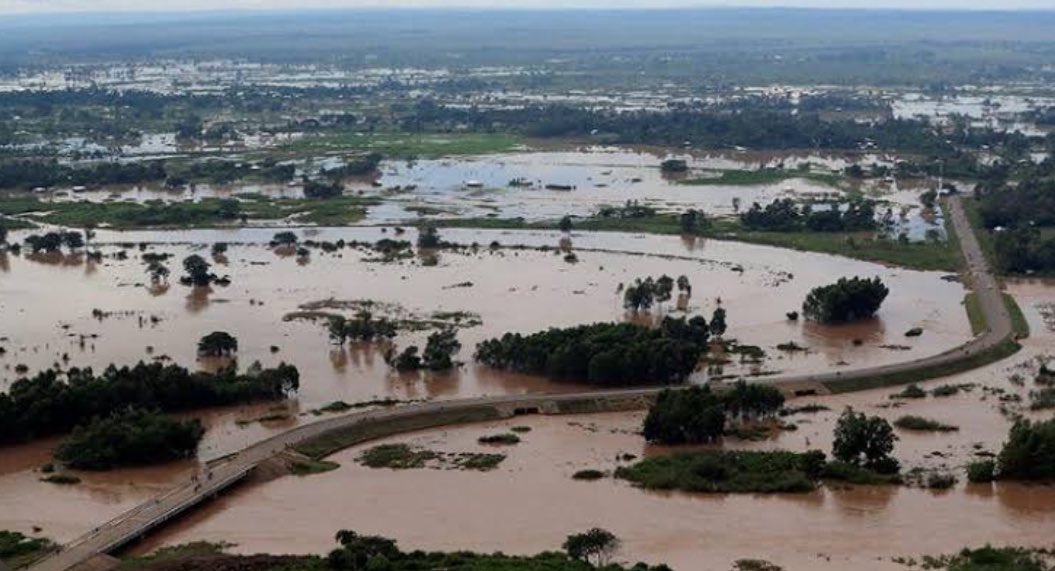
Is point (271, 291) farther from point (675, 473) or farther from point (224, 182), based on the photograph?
point (224, 182)

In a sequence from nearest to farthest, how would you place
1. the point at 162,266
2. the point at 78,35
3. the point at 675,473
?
the point at 675,473 < the point at 162,266 < the point at 78,35

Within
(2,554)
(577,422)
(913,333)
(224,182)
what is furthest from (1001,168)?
(2,554)

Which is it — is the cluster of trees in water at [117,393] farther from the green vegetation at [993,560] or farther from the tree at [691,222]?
the tree at [691,222]

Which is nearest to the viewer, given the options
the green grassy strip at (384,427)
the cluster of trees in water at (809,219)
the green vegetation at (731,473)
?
the green vegetation at (731,473)

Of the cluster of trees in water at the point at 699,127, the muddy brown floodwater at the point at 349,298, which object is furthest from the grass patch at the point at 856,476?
the cluster of trees in water at the point at 699,127

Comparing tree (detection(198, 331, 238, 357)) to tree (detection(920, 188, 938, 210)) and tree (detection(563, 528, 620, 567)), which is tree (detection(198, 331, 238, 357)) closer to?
tree (detection(563, 528, 620, 567))

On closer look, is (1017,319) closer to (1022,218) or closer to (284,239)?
(1022,218)
